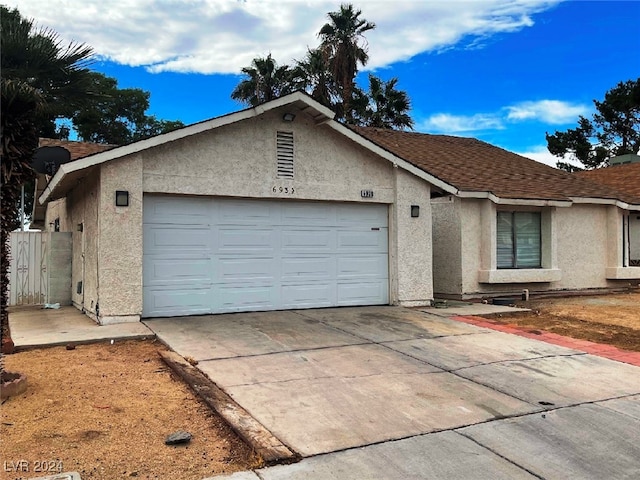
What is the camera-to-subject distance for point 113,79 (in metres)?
34.7

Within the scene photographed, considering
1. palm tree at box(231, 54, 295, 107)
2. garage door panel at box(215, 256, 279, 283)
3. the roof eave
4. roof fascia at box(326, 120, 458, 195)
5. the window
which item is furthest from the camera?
palm tree at box(231, 54, 295, 107)

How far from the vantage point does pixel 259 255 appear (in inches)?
401

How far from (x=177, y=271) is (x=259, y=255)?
1603 millimetres

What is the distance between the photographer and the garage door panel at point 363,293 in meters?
11.0

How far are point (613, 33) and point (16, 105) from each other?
16587 millimetres

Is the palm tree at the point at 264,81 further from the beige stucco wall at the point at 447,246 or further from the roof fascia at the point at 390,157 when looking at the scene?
the roof fascia at the point at 390,157

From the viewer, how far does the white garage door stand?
9.48 m

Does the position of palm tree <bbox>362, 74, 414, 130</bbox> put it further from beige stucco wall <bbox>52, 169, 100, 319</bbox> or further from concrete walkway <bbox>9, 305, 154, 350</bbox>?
concrete walkway <bbox>9, 305, 154, 350</bbox>

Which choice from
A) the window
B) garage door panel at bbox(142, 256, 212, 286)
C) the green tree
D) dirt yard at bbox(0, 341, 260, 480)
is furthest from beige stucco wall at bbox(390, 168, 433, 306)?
the green tree

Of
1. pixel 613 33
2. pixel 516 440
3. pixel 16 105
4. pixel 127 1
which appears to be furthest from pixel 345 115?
pixel 516 440

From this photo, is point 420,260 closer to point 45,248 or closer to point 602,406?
point 602,406

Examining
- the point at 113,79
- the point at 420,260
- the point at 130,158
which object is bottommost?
the point at 420,260

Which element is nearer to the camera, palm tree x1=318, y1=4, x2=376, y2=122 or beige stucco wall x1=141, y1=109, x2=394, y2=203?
beige stucco wall x1=141, y1=109, x2=394, y2=203

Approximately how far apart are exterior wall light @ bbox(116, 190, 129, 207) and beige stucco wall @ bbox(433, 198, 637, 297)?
804 centimetres
